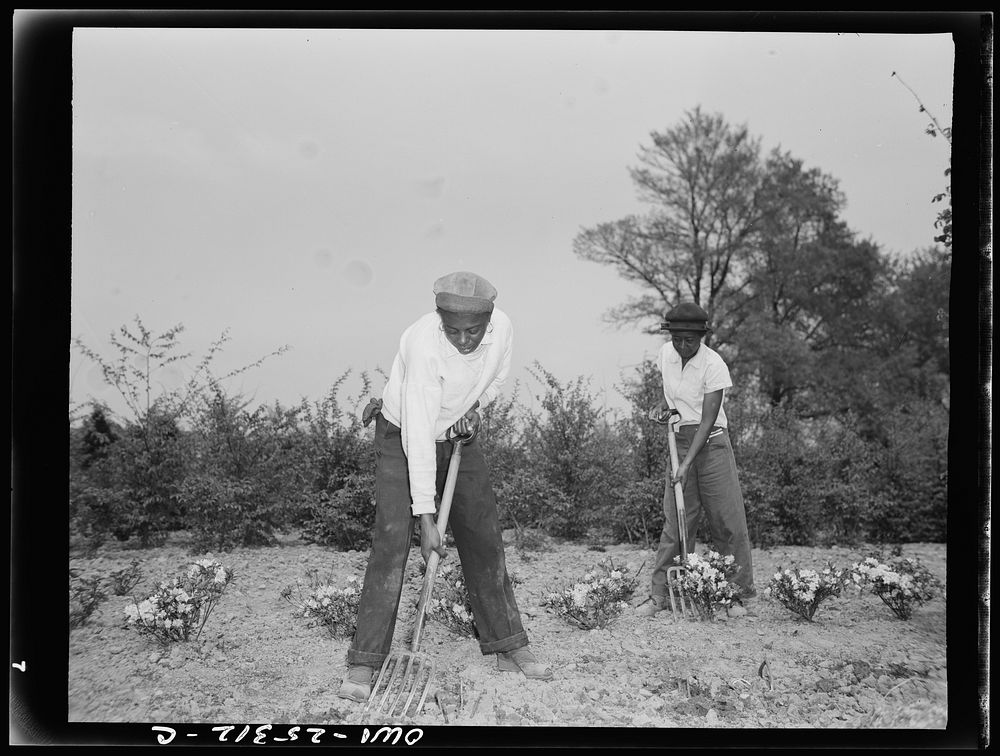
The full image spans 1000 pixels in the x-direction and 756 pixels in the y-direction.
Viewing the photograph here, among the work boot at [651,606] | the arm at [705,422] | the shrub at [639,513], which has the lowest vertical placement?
the work boot at [651,606]

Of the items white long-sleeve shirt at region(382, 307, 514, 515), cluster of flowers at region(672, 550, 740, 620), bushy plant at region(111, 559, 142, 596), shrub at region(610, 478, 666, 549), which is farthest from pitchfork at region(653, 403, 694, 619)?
bushy plant at region(111, 559, 142, 596)

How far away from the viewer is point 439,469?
15.8ft

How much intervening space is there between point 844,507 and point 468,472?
175 inches

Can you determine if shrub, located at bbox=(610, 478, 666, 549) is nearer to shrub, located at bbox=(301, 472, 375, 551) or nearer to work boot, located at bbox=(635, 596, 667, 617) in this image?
work boot, located at bbox=(635, 596, 667, 617)

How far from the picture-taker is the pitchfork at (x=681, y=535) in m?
5.68

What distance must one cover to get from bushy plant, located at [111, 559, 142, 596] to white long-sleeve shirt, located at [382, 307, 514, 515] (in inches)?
92.2

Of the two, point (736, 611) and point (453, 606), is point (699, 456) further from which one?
point (453, 606)

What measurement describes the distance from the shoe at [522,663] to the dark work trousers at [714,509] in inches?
52.1

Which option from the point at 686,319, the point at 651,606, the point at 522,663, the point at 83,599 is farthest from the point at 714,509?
the point at 83,599

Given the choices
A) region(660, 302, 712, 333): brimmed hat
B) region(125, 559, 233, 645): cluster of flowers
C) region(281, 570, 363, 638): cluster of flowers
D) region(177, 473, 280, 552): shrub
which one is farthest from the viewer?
region(177, 473, 280, 552): shrub

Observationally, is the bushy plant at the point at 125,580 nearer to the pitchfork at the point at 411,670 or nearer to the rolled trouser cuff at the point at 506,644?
the pitchfork at the point at 411,670

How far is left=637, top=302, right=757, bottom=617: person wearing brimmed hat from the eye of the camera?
572 cm

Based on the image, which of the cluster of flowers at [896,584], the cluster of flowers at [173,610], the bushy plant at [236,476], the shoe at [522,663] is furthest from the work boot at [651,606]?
the bushy plant at [236,476]

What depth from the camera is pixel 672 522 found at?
19.6ft
